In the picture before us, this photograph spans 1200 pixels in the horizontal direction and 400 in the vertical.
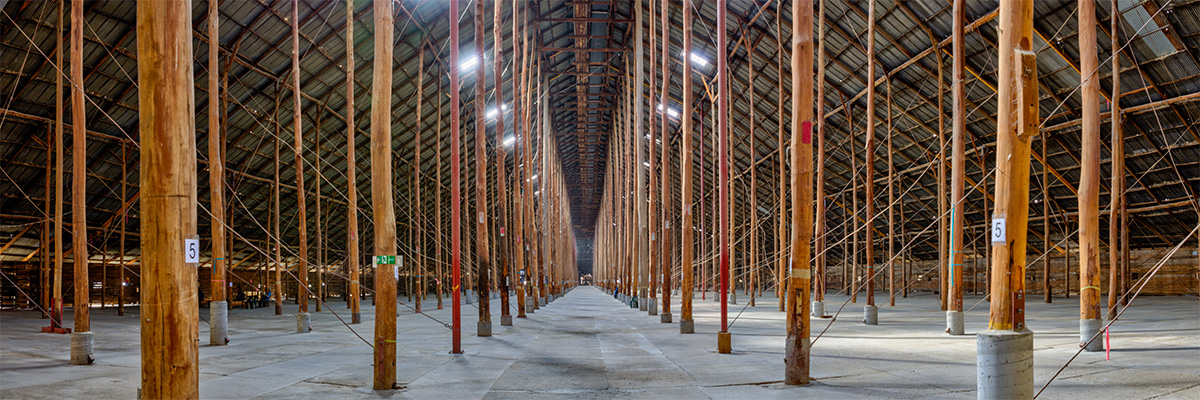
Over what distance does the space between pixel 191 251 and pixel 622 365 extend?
7.55m

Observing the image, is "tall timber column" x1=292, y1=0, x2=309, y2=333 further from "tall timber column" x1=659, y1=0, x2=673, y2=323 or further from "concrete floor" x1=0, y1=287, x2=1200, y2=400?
"tall timber column" x1=659, y1=0, x2=673, y2=323

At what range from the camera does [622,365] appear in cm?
1184

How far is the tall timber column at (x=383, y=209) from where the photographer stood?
9000 millimetres

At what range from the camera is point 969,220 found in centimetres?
3941

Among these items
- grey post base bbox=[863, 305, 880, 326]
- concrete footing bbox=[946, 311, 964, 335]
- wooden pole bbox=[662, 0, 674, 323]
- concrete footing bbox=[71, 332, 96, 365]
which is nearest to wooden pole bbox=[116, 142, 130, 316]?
concrete footing bbox=[71, 332, 96, 365]

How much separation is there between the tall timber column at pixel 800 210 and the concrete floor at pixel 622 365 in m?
0.43

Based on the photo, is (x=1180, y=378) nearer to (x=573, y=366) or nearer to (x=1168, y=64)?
(x=573, y=366)

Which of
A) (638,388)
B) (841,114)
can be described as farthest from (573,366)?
(841,114)

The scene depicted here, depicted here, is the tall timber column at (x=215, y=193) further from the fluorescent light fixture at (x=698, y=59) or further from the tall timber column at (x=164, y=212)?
the fluorescent light fixture at (x=698, y=59)

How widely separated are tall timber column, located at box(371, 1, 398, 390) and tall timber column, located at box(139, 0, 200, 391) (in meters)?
3.86

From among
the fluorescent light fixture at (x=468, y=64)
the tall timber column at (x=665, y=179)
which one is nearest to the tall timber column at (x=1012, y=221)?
the tall timber column at (x=665, y=179)

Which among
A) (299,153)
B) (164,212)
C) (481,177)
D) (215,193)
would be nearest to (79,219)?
(215,193)

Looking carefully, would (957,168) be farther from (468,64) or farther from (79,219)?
(468,64)

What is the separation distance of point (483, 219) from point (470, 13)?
16.1m
